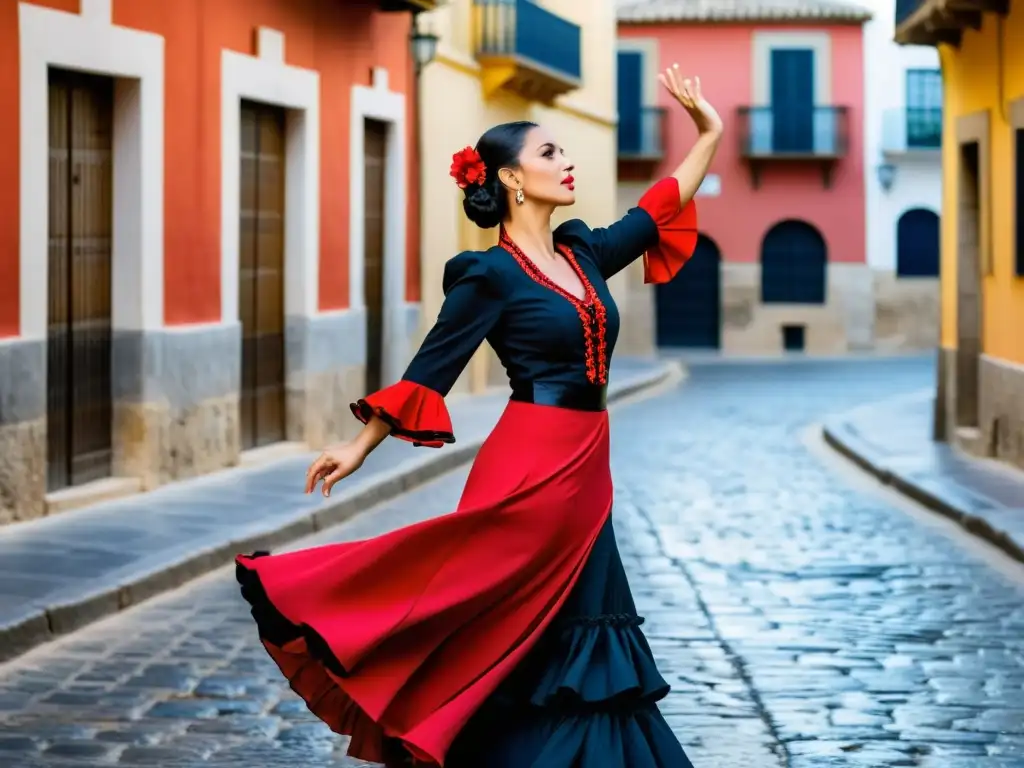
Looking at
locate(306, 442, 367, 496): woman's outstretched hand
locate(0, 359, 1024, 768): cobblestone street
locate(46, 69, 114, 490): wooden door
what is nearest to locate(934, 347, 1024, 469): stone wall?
locate(0, 359, 1024, 768): cobblestone street

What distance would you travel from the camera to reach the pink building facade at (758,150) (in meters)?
40.5

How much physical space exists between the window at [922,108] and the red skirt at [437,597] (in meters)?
36.4

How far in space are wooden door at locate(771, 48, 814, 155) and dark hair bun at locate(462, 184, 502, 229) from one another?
3571cm

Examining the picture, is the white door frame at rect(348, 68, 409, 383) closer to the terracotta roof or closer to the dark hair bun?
the dark hair bun

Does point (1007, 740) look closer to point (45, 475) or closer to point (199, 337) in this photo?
point (45, 475)

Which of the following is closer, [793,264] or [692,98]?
[692,98]

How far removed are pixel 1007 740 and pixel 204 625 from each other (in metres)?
3.74

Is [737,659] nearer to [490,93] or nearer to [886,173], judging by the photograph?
[490,93]

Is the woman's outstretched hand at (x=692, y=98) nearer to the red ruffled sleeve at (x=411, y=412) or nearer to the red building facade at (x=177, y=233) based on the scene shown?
the red ruffled sleeve at (x=411, y=412)

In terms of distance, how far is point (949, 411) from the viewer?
18234 mm

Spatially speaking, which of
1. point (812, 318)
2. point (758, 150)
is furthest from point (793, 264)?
point (758, 150)

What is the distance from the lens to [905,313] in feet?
132

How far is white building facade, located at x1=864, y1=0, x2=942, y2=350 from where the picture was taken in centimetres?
4041

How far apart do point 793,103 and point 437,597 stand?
36534 millimetres
